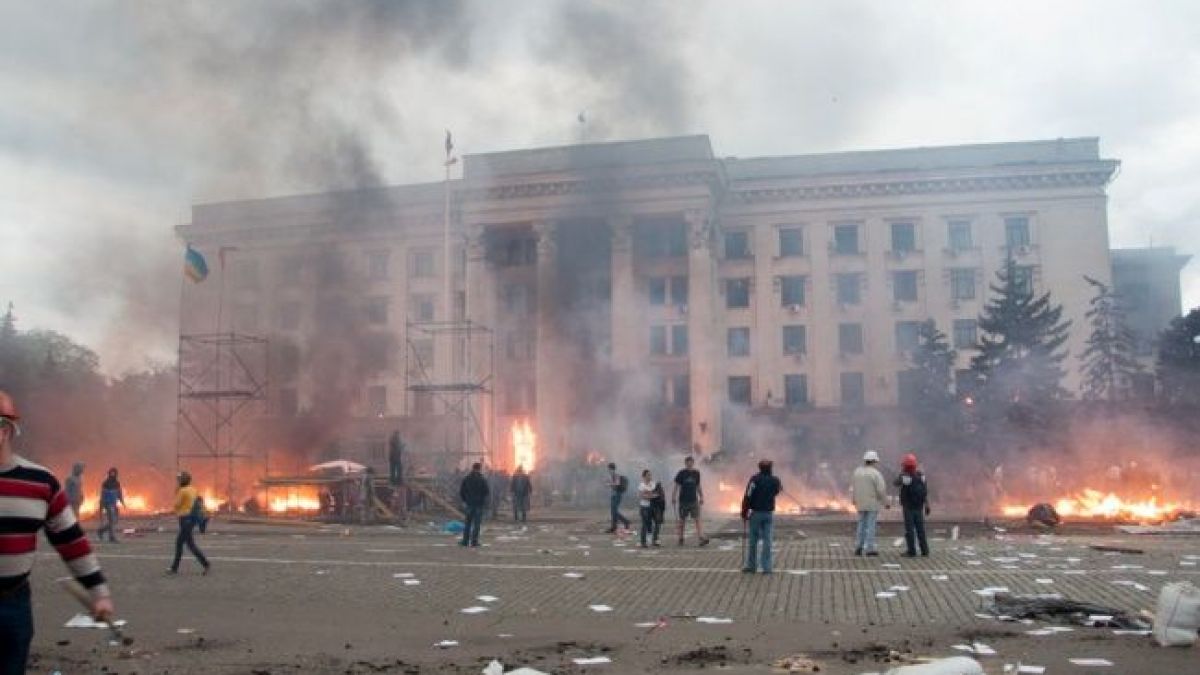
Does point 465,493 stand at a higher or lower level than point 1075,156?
lower

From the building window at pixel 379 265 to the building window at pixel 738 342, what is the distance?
20895mm

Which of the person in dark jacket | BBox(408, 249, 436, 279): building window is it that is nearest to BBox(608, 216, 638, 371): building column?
BBox(408, 249, 436, 279): building window

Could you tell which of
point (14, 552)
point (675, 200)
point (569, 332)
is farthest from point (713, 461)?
point (14, 552)

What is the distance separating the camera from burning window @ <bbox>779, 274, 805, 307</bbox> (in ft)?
183

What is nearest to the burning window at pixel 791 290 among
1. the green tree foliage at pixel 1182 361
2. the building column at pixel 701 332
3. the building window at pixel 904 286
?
the building column at pixel 701 332

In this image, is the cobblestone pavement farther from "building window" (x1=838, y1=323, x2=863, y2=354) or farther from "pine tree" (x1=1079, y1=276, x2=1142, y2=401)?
"building window" (x1=838, y1=323, x2=863, y2=354)

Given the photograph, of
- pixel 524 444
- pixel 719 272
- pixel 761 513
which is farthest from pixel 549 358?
pixel 761 513

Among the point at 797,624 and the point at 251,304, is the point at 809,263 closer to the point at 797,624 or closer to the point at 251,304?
the point at 251,304

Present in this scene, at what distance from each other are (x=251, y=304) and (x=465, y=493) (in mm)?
32236

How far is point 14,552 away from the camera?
14.8 feet

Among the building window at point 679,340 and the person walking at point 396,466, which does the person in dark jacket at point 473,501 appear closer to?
the person walking at point 396,466

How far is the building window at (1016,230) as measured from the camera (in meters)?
54.3

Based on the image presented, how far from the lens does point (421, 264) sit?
58.6m

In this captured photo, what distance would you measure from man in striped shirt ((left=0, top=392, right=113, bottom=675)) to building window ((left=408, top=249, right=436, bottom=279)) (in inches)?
2136
